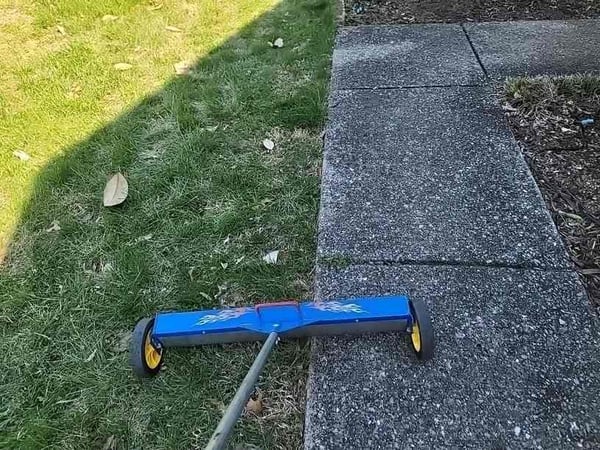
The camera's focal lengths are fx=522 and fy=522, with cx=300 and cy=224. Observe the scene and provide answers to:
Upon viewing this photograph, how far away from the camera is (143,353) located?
5.02 feet

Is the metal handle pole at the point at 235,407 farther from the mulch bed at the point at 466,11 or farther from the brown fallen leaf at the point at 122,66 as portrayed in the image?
the mulch bed at the point at 466,11

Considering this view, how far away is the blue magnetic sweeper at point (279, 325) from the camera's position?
154 centimetres

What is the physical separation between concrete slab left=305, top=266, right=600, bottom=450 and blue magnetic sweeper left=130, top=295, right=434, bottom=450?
9 centimetres

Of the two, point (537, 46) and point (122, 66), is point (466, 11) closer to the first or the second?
point (537, 46)

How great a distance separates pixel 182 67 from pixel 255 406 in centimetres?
250

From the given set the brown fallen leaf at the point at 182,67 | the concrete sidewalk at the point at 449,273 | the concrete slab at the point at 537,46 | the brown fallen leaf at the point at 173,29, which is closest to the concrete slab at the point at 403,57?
the concrete sidewalk at the point at 449,273

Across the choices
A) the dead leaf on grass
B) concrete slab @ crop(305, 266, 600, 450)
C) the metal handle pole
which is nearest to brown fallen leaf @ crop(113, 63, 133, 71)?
the dead leaf on grass

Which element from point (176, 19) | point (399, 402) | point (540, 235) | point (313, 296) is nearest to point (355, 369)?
point (399, 402)

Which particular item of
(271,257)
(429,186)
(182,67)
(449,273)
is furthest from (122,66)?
(449,273)

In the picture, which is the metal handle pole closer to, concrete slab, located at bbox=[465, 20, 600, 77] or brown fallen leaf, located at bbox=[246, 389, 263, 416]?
brown fallen leaf, located at bbox=[246, 389, 263, 416]

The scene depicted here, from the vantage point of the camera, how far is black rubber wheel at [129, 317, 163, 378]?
1530 mm

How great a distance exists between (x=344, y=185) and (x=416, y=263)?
55 centimetres

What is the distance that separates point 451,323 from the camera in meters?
1.67

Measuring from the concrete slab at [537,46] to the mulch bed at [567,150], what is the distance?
239 millimetres
